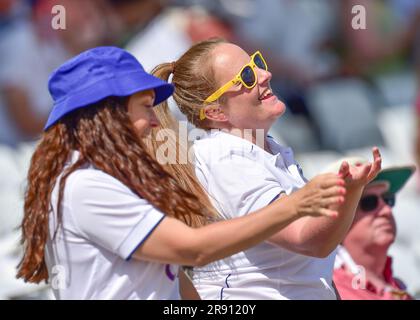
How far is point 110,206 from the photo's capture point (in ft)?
6.83

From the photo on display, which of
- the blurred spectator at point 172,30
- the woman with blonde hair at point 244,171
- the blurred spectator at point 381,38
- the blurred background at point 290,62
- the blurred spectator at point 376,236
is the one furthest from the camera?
the blurred spectator at point 381,38

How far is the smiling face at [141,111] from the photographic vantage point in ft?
7.18

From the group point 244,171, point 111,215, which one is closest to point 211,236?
point 111,215

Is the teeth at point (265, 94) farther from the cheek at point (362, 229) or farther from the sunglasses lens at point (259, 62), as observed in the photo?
the cheek at point (362, 229)

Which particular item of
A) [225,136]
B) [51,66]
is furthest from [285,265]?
[51,66]

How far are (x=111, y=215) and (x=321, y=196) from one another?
1.48ft

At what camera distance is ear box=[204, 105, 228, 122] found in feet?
8.71

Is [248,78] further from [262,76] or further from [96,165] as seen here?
[96,165]

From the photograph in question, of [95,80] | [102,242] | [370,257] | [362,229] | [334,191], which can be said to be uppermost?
[95,80]

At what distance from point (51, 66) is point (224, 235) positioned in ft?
11.4

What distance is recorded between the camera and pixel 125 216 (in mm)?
2080

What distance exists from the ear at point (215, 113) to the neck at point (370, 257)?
45.4 inches

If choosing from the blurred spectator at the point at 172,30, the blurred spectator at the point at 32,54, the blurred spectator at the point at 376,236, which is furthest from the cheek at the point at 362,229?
the blurred spectator at the point at 32,54

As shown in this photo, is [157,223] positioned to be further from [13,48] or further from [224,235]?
[13,48]
